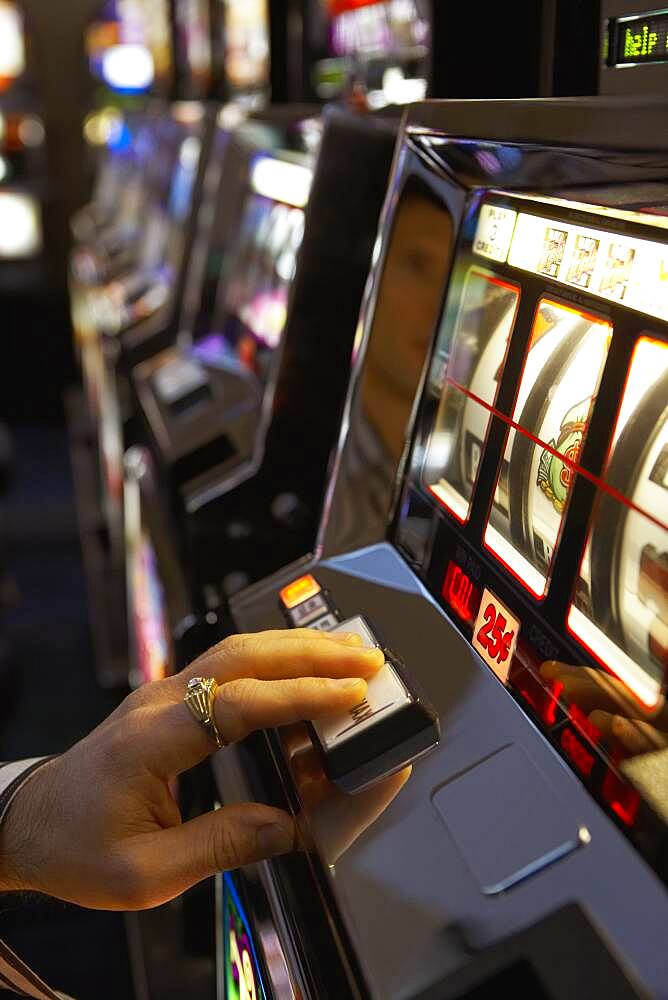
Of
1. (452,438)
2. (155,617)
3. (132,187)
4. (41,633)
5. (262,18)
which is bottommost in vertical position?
(41,633)

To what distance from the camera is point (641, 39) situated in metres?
0.86

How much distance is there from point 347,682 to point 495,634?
132 mm

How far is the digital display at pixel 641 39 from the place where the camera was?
83 cm

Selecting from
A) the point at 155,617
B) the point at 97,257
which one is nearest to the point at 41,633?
the point at 97,257

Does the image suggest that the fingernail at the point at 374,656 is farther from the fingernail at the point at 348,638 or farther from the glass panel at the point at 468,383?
the glass panel at the point at 468,383

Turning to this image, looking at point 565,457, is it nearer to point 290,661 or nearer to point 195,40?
point 290,661

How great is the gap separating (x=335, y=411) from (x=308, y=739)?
0.69 metres

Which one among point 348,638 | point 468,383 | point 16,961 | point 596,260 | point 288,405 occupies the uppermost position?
point 596,260

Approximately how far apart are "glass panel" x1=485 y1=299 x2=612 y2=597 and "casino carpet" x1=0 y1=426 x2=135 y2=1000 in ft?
1.57

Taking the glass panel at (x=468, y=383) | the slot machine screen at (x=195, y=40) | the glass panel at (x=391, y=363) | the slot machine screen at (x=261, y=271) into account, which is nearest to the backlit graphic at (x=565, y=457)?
the glass panel at (x=468, y=383)

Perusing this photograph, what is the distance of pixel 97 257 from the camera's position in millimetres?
4125

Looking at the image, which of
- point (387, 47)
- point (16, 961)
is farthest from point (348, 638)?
point (387, 47)

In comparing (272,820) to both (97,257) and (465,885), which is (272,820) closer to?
(465,885)

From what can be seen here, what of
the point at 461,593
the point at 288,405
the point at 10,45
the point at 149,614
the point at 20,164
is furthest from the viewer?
the point at 20,164
